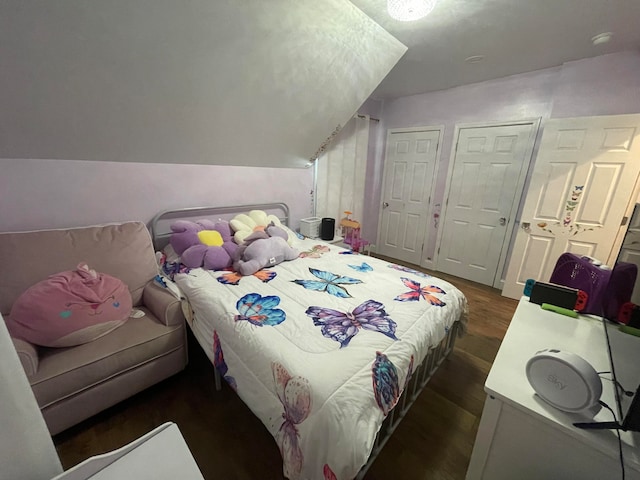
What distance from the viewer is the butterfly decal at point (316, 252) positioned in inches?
92.2

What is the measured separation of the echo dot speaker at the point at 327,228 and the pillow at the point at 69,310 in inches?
77.4

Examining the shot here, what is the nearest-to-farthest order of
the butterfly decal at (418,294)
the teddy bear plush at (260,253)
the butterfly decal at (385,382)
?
the butterfly decal at (385,382) < the butterfly decal at (418,294) < the teddy bear plush at (260,253)

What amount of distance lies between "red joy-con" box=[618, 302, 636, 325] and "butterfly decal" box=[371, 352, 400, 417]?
37.6 inches

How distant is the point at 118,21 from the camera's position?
1217 millimetres

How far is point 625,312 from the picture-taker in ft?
3.54

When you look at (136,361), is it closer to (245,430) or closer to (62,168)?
(245,430)

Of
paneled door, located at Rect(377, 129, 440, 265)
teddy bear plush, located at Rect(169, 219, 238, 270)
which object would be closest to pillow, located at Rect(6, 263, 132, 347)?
teddy bear plush, located at Rect(169, 219, 238, 270)

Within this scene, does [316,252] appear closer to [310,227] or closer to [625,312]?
[310,227]

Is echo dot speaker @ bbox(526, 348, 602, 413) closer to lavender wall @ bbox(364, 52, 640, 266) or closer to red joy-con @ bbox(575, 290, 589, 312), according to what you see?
red joy-con @ bbox(575, 290, 589, 312)

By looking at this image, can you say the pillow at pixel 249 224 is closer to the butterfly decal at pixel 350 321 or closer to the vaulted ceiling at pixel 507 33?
the butterfly decal at pixel 350 321

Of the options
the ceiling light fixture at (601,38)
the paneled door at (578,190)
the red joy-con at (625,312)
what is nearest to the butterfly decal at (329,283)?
the red joy-con at (625,312)

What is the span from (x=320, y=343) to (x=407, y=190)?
323 centimetres

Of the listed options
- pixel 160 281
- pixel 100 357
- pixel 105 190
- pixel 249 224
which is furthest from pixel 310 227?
pixel 100 357

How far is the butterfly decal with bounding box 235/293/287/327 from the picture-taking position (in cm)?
134
